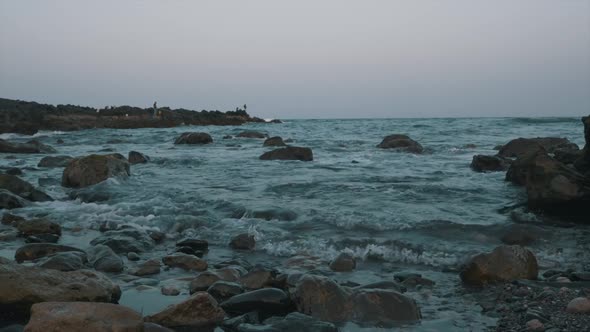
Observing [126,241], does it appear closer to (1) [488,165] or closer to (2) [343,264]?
(2) [343,264]

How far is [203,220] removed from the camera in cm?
764

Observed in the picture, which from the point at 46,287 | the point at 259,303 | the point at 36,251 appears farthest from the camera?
the point at 36,251

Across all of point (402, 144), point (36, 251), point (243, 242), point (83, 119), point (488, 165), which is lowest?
point (243, 242)

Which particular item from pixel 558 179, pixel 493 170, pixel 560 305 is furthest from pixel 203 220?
pixel 493 170

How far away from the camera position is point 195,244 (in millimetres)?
6270

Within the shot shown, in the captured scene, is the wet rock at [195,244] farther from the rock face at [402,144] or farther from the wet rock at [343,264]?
the rock face at [402,144]

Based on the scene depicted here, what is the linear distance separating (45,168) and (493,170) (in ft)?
42.6

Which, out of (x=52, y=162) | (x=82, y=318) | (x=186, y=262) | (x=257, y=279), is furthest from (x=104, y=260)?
(x=52, y=162)

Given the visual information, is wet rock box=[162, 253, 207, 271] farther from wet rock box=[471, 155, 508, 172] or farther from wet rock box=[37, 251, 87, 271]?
wet rock box=[471, 155, 508, 172]

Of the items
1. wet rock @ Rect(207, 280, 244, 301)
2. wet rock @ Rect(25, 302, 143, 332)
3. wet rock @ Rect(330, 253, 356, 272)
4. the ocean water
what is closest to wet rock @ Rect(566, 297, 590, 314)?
the ocean water

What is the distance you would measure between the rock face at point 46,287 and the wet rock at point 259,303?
1.04 meters

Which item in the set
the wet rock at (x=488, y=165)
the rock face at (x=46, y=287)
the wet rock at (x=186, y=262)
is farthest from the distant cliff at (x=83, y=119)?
the rock face at (x=46, y=287)

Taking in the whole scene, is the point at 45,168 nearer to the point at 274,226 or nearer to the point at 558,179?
the point at 274,226

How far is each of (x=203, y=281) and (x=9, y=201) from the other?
20.1 feet
